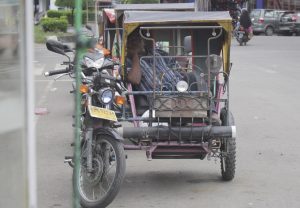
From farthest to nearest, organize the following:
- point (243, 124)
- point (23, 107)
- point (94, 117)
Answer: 1. point (243, 124)
2. point (94, 117)
3. point (23, 107)

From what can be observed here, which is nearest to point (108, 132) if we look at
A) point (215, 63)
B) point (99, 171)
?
point (99, 171)

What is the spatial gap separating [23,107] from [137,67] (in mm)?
3677

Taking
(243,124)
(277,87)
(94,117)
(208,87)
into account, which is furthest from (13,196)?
(277,87)

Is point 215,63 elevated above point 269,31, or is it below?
above

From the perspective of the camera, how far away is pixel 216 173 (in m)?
6.90

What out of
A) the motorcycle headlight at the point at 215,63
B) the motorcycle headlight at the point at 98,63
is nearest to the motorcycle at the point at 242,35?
the motorcycle headlight at the point at 215,63

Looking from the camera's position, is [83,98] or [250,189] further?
[250,189]

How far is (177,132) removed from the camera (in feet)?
19.3

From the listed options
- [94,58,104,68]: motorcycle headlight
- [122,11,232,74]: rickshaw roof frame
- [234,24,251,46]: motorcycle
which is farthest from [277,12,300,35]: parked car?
[94,58,104,68]: motorcycle headlight

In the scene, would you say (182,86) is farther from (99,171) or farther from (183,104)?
(99,171)

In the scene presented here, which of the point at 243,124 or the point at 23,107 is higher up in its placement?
the point at 23,107

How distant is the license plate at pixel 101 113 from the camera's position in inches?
211

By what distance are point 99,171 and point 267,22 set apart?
34.3 metres

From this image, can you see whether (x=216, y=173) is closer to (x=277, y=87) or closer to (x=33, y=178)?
(x=33, y=178)
